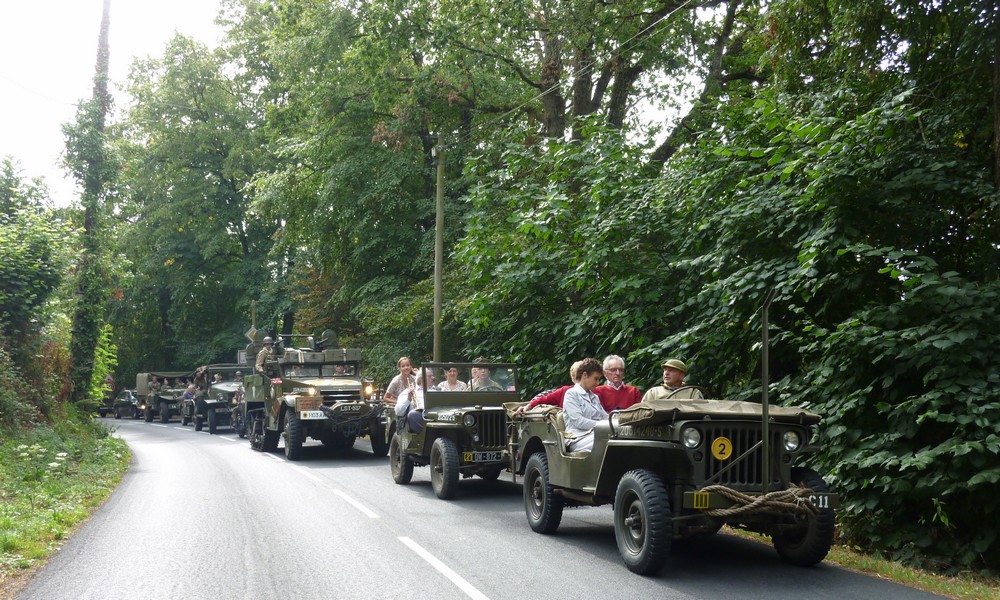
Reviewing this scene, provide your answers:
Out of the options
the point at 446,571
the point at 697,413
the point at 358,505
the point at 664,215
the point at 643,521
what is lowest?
the point at 446,571

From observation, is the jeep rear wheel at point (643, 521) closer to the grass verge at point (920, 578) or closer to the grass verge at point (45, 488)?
the grass verge at point (920, 578)

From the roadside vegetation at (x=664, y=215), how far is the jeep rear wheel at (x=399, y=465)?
3256mm

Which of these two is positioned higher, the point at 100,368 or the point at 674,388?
the point at 100,368

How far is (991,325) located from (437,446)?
715cm

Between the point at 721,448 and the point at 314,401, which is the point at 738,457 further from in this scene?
the point at 314,401

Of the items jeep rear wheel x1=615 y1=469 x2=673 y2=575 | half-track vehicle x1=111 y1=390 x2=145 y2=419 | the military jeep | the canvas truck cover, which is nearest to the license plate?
the military jeep

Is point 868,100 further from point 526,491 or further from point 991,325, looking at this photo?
point 526,491

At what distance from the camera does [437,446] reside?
40.0 feet

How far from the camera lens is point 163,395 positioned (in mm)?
39625

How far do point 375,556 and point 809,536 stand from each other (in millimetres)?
3808

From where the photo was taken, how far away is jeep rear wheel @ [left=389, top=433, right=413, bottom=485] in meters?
13.5

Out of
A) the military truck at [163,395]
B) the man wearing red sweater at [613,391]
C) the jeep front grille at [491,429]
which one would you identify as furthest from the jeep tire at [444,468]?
the military truck at [163,395]

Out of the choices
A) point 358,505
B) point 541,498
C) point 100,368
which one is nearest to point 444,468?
point 358,505

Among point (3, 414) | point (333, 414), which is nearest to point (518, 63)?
point (333, 414)
